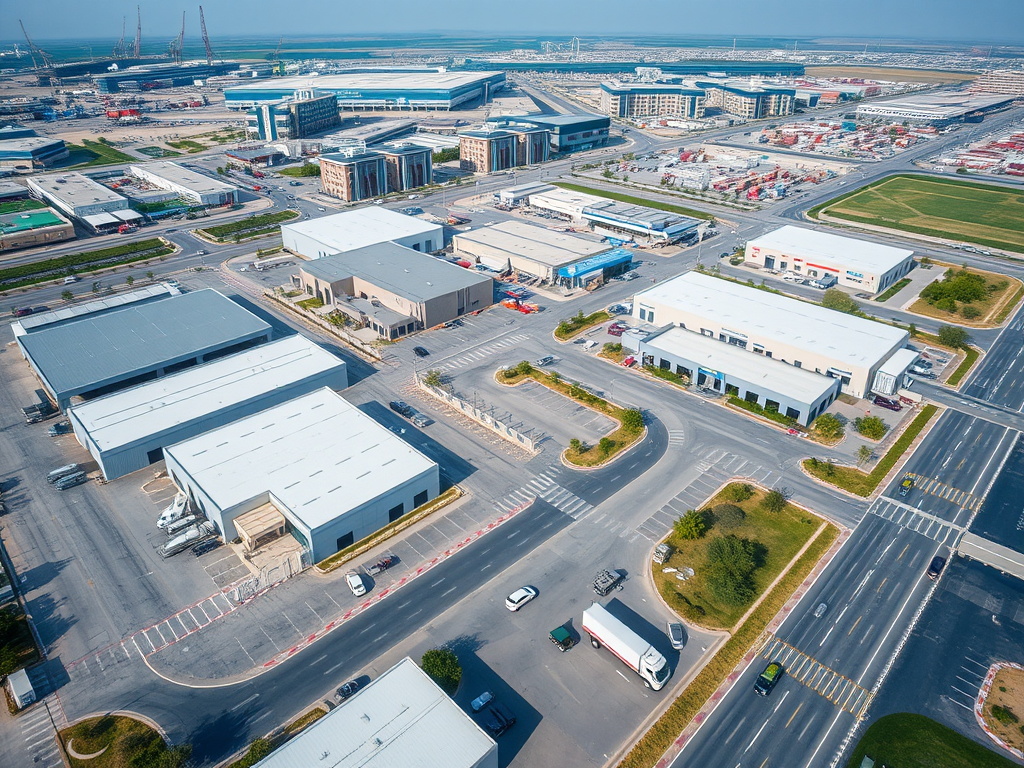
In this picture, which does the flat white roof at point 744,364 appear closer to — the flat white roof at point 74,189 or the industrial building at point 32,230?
the industrial building at point 32,230

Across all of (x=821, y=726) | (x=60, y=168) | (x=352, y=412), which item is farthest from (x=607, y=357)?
(x=60, y=168)

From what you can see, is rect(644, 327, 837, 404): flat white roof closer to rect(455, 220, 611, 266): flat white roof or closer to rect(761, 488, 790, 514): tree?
rect(761, 488, 790, 514): tree

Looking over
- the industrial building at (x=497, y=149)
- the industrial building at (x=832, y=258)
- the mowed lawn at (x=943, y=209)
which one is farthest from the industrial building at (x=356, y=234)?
the mowed lawn at (x=943, y=209)

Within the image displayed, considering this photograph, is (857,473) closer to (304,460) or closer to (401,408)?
(401,408)

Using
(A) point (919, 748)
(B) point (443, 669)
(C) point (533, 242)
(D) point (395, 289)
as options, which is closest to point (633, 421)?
(B) point (443, 669)

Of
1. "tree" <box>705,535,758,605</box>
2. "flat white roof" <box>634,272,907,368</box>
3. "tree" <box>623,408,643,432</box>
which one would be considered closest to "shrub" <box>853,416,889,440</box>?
"flat white roof" <box>634,272,907,368</box>

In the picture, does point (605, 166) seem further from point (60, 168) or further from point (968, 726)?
point (968, 726)
